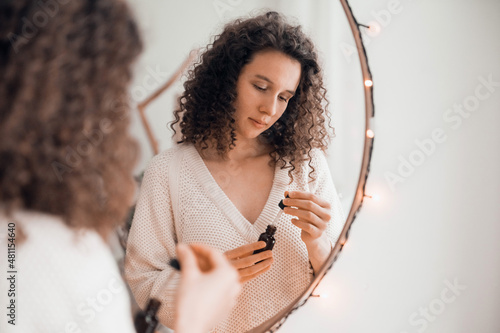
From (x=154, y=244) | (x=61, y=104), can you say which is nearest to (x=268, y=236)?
(x=154, y=244)

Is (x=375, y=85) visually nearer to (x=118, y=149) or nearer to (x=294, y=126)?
(x=294, y=126)

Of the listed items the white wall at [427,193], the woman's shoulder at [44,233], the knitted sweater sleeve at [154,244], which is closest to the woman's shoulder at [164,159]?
the knitted sweater sleeve at [154,244]

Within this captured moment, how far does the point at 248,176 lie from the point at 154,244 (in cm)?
12

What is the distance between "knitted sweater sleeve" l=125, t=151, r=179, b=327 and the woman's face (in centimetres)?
10

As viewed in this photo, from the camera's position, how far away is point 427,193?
62cm

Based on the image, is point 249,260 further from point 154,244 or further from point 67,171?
point 67,171

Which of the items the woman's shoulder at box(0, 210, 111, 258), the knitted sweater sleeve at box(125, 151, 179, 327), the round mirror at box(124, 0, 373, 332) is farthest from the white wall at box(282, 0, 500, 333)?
the woman's shoulder at box(0, 210, 111, 258)

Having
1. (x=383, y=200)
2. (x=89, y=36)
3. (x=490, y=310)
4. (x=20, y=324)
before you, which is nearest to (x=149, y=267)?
(x=20, y=324)

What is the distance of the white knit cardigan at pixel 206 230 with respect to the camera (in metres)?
0.43

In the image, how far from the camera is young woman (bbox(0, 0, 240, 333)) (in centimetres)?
34

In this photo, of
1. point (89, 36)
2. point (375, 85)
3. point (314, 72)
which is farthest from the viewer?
point (375, 85)

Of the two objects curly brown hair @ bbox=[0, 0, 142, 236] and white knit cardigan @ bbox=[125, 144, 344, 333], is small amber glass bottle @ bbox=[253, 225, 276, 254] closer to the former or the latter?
white knit cardigan @ bbox=[125, 144, 344, 333]

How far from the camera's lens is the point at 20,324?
37 centimetres

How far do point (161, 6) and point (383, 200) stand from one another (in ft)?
1.36
